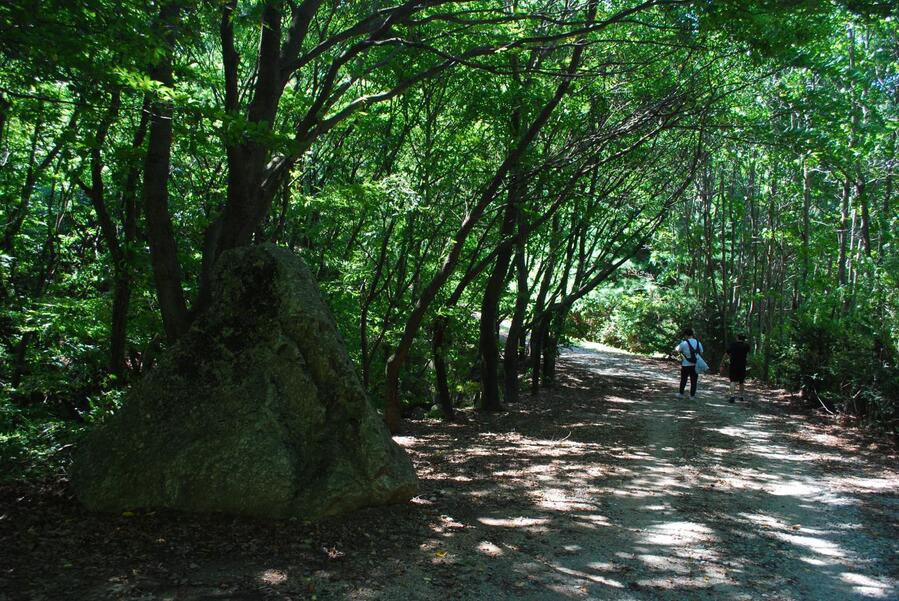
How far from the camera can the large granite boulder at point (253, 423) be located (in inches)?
221

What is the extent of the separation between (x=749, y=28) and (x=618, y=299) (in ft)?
88.7

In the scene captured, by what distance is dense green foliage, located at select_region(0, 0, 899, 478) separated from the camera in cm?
668

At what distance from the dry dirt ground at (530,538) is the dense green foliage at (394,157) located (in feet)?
7.57

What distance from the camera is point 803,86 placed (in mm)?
16359

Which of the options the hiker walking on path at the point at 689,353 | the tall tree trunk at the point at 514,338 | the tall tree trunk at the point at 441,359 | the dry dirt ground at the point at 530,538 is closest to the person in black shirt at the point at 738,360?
the hiker walking on path at the point at 689,353

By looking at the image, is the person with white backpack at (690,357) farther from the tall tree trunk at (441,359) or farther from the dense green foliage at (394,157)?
the tall tree trunk at (441,359)

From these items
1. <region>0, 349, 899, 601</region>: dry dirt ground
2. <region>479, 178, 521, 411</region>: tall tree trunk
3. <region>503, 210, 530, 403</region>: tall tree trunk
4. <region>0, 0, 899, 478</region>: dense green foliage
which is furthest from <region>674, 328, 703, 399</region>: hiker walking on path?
<region>0, 349, 899, 601</region>: dry dirt ground

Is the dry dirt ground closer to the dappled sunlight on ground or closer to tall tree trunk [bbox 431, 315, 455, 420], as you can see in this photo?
the dappled sunlight on ground

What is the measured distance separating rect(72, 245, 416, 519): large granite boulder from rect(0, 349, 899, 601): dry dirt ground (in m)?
0.22

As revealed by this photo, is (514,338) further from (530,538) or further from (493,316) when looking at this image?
(530,538)

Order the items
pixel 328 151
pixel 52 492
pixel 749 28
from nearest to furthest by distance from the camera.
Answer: pixel 52 492, pixel 749 28, pixel 328 151

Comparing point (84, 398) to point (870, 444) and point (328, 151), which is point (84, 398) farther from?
point (870, 444)

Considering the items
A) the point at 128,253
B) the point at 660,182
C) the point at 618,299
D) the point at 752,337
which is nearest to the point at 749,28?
the point at 128,253

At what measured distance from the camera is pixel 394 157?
43.5 ft
